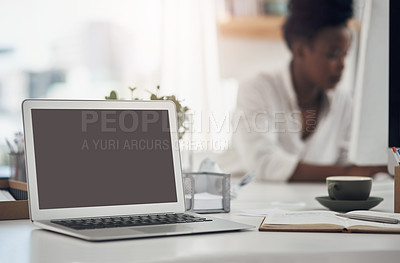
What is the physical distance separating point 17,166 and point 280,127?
1.63 metres

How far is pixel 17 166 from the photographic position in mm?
1585

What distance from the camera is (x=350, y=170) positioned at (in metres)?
2.39

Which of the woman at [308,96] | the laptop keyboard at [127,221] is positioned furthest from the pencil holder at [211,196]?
the woman at [308,96]

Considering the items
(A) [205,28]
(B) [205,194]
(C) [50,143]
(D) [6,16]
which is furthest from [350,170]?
(D) [6,16]

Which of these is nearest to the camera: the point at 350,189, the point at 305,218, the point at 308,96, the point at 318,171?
the point at 305,218

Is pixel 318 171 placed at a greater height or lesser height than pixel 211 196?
lesser

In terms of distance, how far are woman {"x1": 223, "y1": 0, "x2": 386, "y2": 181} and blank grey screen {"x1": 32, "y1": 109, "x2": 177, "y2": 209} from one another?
1.39m

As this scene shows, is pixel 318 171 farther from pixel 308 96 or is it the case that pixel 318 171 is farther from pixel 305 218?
pixel 305 218

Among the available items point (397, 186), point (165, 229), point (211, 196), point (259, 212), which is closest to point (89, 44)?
point (211, 196)

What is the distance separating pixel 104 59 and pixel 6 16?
583mm

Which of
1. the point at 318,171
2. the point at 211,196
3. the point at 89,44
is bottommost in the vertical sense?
the point at 318,171

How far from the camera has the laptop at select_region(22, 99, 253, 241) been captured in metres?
1.08

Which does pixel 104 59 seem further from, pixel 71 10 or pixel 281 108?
pixel 281 108

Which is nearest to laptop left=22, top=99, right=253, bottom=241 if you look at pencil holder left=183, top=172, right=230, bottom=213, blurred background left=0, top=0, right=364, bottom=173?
pencil holder left=183, top=172, right=230, bottom=213
